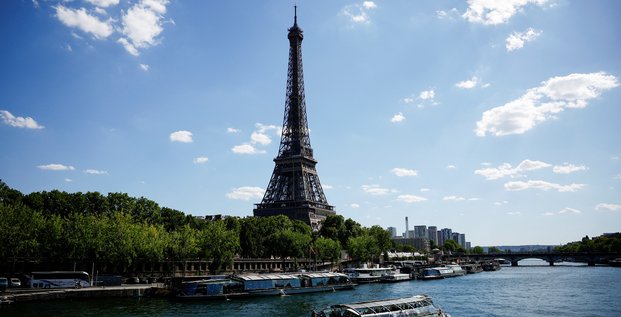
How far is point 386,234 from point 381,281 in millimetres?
50746

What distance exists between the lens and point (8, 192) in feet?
286

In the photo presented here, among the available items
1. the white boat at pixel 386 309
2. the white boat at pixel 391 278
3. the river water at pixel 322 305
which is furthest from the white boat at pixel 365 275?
the white boat at pixel 386 309

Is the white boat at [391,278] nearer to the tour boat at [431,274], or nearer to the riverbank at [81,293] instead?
the tour boat at [431,274]

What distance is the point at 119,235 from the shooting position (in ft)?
251

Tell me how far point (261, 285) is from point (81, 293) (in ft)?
75.8

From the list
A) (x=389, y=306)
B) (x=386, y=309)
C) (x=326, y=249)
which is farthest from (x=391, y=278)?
(x=386, y=309)

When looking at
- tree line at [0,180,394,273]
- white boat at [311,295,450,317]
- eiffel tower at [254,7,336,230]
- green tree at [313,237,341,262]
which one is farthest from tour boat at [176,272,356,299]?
eiffel tower at [254,7,336,230]

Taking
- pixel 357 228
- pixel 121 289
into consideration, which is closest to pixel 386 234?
pixel 357 228

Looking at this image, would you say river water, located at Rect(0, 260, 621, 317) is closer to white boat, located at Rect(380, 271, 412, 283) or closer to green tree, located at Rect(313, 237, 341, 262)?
white boat, located at Rect(380, 271, 412, 283)

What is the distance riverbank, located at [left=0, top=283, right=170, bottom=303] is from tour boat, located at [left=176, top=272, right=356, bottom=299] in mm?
4688

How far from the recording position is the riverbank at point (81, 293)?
180 feet

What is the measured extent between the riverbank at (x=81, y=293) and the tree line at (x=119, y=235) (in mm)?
11961

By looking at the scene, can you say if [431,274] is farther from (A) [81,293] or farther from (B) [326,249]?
(A) [81,293]

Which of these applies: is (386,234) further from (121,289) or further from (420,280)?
(121,289)
